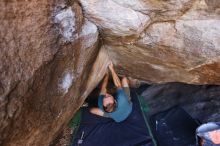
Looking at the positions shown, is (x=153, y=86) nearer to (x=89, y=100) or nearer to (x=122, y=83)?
(x=122, y=83)

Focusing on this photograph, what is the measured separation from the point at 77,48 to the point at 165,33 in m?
0.69

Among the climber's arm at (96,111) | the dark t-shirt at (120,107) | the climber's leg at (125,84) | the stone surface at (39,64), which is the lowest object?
the climber's arm at (96,111)

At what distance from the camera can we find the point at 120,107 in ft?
11.0

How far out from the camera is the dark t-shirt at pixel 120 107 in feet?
11.0

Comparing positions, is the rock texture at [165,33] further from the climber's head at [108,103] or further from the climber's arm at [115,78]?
the climber's head at [108,103]

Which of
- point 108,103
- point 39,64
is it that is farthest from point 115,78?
point 39,64

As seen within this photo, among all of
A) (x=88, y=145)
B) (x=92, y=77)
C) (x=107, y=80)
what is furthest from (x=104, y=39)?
(x=88, y=145)

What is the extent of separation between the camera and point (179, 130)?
334 cm

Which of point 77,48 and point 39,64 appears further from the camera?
point 77,48

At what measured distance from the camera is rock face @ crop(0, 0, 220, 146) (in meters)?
1.92

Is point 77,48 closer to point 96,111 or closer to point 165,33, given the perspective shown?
point 165,33

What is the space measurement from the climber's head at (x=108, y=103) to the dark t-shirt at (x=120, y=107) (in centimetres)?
4

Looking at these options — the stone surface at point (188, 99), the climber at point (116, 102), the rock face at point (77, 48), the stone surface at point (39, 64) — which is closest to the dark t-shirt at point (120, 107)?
the climber at point (116, 102)

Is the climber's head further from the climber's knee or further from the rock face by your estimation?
the rock face
